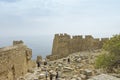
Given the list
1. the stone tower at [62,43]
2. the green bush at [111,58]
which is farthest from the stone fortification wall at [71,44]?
the green bush at [111,58]

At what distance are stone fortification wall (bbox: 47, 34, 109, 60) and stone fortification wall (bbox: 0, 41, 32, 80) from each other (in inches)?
892

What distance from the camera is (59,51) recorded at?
53.0m

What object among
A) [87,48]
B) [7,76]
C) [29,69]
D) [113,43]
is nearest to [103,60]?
[113,43]

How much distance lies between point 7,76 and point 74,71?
5.44m

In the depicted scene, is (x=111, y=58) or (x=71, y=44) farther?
(x=71, y=44)

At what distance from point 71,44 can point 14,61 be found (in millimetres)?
28234

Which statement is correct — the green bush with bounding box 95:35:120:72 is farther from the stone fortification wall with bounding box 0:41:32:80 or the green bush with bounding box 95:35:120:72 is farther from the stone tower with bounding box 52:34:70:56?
the stone tower with bounding box 52:34:70:56

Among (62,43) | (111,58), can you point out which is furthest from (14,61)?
(62,43)

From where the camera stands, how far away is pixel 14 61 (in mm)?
24906

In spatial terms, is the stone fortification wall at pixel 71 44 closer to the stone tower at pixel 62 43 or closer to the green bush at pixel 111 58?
the stone tower at pixel 62 43

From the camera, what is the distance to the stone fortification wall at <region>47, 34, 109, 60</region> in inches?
2014

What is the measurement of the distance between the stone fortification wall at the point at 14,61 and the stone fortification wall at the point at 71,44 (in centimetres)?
2267

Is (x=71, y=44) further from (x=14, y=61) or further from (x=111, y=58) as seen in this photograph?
(x=14, y=61)

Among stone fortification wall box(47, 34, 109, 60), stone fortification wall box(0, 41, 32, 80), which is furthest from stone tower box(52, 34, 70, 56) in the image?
stone fortification wall box(0, 41, 32, 80)
